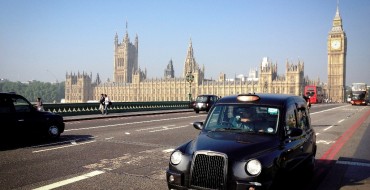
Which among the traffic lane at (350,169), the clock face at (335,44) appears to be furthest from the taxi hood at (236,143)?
the clock face at (335,44)

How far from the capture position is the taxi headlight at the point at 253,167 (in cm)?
467

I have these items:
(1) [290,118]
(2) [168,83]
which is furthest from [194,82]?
(1) [290,118]

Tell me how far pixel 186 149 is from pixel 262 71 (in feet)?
423

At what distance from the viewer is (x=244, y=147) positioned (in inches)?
196

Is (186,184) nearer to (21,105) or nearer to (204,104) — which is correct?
(21,105)

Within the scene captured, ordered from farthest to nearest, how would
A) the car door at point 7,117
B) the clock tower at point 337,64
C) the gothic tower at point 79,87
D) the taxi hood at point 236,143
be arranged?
the gothic tower at point 79,87 → the clock tower at point 337,64 → the car door at point 7,117 → the taxi hood at point 236,143

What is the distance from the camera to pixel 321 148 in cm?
1159

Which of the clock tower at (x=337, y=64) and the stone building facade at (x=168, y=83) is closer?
the stone building facade at (x=168, y=83)

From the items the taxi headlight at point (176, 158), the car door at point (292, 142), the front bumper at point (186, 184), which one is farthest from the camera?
the car door at point (292, 142)

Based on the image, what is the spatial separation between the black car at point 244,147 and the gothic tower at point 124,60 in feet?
594

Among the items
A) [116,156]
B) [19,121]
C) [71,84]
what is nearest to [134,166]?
[116,156]

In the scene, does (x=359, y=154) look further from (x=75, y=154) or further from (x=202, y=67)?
(x=202, y=67)

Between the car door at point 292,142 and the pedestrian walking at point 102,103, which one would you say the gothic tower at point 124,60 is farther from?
the car door at point 292,142

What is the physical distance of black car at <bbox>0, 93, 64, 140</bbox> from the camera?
10672 mm
